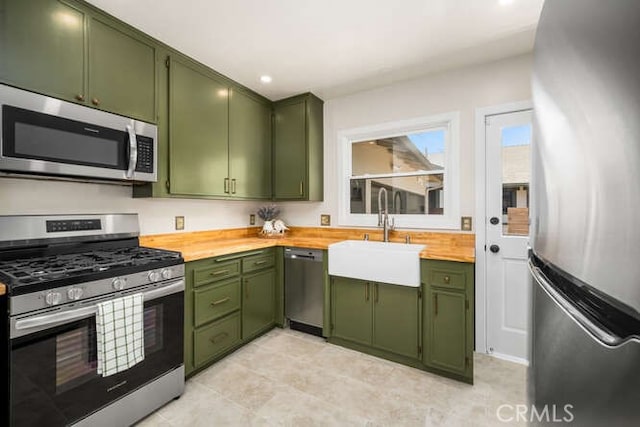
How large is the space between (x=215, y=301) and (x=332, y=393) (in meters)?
1.06

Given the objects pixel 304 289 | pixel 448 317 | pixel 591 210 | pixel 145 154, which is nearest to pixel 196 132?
pixel 145 154

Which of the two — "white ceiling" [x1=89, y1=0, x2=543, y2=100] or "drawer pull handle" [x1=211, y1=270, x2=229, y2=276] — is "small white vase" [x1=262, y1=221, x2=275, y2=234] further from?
"white ceiling" [x1=89, y1=0, x2=543, y2=100]

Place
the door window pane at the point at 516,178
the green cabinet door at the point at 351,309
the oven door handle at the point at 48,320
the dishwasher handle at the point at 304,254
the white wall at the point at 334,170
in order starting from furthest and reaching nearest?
1. the dishwasher handle at the point at 304,254
2. the green cabinet door at the point at 351,309
3. the door window pane at the point at 516,178
4. the white wall at the point at 334,170
5. the oven door handle at the point at 48,320

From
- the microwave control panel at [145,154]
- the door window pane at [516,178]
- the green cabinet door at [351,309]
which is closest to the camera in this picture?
the microwave control panel at [145,154]

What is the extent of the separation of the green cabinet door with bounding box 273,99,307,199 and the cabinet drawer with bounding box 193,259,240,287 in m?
1.06

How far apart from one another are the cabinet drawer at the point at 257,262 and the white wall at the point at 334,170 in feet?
2.15

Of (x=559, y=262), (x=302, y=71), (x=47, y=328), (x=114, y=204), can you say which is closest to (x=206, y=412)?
(x=47, y=328)

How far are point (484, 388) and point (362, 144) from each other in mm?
2369

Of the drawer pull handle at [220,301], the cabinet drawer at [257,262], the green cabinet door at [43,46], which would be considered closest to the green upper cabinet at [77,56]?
the green cabinet door at [43,46]

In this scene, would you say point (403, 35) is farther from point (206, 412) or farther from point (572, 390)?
point (206, 412)

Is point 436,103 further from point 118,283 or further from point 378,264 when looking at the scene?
point 118,283

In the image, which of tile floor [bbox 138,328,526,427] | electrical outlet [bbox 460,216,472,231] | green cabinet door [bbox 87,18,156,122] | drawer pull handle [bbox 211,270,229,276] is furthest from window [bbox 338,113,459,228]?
green cabinet door [bbox 87,18,156,122]

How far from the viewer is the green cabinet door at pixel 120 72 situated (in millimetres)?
1782

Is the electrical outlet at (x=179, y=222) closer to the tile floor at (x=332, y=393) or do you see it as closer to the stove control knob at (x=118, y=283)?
the stove control knob at (x=118, y=283)
